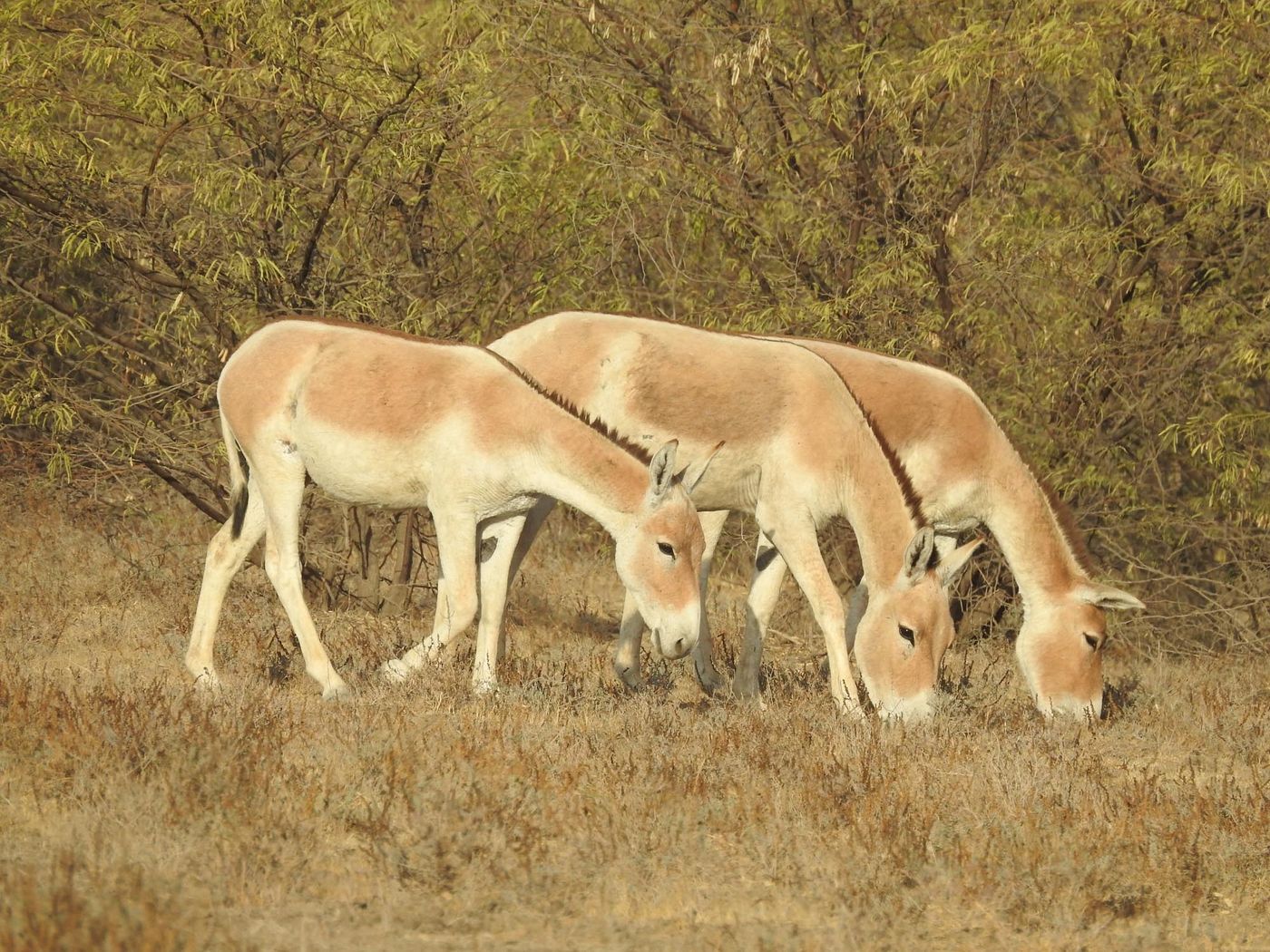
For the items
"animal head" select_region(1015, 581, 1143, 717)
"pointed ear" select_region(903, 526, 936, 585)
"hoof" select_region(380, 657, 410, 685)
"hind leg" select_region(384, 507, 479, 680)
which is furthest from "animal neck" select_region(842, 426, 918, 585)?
"hoof" select_region(380, 657, 410, 685)

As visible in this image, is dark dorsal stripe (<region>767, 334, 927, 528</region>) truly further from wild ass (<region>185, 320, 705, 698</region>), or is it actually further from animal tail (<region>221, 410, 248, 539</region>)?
animal tail (<region>221, 410, 248, 539</region>)

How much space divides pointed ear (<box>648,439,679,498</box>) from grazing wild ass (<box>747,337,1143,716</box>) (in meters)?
1.47

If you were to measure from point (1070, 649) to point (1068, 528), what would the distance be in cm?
75

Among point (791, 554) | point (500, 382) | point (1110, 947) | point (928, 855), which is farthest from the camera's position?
point (791, 554)

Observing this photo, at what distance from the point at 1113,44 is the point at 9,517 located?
8.97m

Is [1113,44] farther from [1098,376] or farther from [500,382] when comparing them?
[500,382]

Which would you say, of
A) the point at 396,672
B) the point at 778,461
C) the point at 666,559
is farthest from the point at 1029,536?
the point at 396,672

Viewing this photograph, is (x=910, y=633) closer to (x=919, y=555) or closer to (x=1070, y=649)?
(x=919, y=555)

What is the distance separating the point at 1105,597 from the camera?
8492 mm

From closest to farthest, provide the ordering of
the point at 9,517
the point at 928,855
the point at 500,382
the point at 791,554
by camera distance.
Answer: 1. the point at 928,855
2. the point at 500,382
3. the point at 791,554
4. the point at 9,517

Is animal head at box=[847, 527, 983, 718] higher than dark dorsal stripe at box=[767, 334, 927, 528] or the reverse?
the reverse

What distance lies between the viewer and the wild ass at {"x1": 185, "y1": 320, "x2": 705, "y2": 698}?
7.85 m

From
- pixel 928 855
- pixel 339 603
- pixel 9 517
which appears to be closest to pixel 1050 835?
pixel 928 855

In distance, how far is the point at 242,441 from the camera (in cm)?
852
